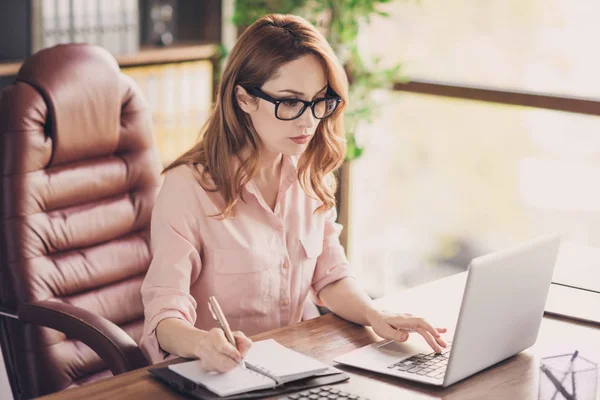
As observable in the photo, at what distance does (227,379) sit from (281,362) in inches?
4.8

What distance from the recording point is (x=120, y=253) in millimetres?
2199

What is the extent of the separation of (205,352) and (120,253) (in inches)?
33.1

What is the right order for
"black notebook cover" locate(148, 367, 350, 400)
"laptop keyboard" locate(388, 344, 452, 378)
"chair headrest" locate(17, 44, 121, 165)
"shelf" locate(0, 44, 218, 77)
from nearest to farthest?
"black notebook cover" locate(148, 367, 350, 400)
"laptop keyboard" locate(388, 344, 452, 378)
"chair headrest" locate(17, 44, 121, 165)
"shelf" locate(0, 44, 218, 77)

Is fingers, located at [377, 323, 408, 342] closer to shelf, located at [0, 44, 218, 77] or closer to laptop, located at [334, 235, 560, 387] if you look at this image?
laptop, located at [334, 235, 560, 387]

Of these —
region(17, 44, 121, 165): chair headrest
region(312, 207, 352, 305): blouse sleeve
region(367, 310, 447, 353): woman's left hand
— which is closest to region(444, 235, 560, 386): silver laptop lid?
region(367, 310, 447, 353): woman's left hand

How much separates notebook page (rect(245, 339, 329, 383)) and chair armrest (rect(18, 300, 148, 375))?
37 cm

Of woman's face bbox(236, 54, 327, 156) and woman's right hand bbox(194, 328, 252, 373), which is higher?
woman's face bbox(236, 54, 327, 156)

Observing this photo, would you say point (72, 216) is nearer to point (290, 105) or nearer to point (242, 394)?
point (290, 105)

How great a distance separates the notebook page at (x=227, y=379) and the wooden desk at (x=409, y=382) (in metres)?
0.04

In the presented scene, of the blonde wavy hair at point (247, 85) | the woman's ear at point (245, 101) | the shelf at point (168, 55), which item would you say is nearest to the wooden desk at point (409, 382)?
the blonde wavy hair at point (247, 85)

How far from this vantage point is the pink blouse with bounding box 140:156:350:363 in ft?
5.55

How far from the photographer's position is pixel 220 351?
4.61 feet

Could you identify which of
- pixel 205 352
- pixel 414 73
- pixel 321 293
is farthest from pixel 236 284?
pixel 414 73

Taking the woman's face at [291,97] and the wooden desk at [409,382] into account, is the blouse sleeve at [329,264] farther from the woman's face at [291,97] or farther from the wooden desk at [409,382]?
the woman's face at [291,97]
